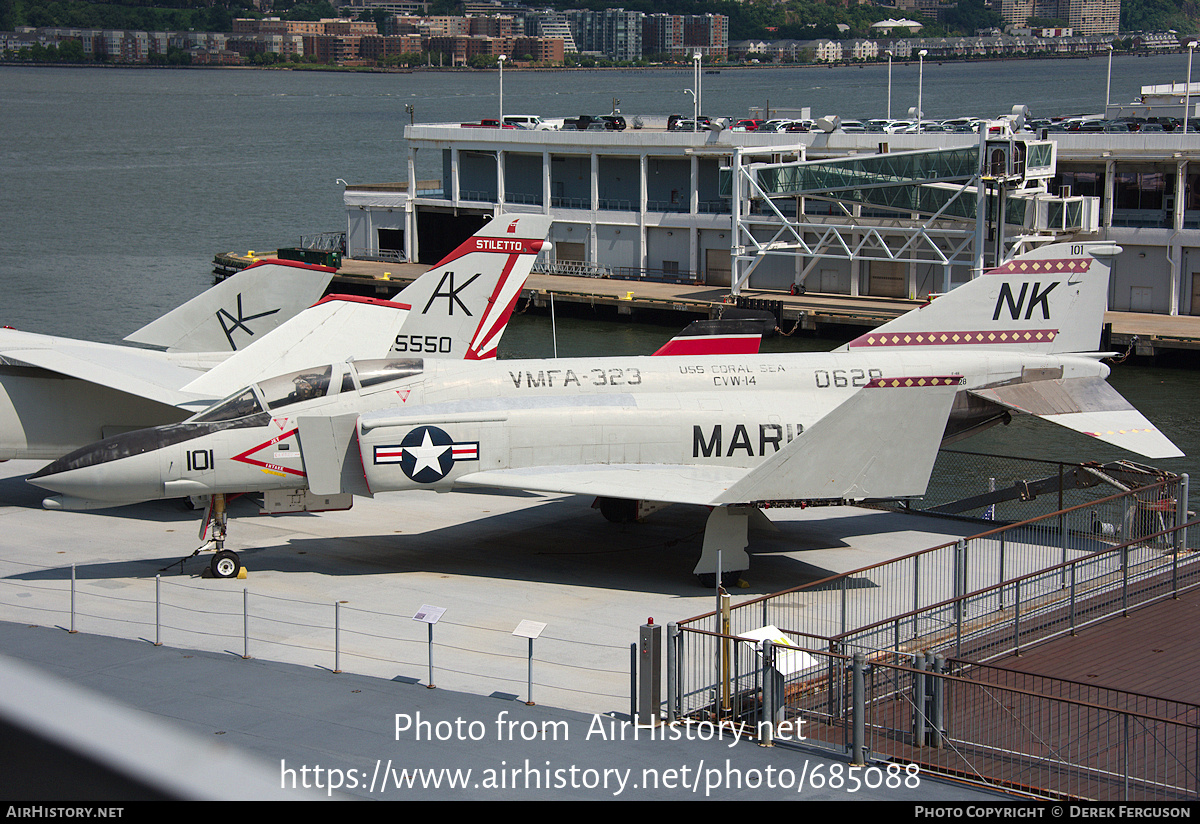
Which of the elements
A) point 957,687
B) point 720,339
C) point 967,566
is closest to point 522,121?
point 720,339

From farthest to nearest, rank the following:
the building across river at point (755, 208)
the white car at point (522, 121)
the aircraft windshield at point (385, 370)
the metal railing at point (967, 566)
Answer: the white car at point (522, 121) → the building across river at point (755, 208) → the aircraft windshield at point (385, 370) → the metal railing at point (967, 566)

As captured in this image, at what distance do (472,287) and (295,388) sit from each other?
10614mm

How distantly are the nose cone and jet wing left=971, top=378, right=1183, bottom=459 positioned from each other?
15.2m

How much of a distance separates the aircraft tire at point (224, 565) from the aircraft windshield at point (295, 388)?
2.66 m

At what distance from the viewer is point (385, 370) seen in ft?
72.2

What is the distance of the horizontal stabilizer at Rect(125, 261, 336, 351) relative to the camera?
102ft

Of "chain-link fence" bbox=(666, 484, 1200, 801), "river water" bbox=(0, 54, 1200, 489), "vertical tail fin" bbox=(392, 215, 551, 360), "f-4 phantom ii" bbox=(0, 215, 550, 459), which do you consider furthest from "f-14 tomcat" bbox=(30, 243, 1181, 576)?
"river water" bbox=(0, 54, 1200, 489)

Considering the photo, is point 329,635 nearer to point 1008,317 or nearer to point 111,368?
point 111,368

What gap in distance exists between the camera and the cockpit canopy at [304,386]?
823 inches

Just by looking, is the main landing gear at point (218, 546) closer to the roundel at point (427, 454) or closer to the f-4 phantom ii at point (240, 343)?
the roundel at point (427, 454)

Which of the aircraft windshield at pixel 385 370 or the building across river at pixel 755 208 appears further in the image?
the building across river at pixel 755 208

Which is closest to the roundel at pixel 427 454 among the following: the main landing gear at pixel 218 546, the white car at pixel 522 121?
the main landing gear at pixel 218 546

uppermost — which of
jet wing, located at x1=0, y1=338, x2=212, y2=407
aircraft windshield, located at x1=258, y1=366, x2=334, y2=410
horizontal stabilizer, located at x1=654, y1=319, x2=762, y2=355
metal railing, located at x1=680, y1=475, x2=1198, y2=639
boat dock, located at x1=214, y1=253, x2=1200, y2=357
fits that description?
horizontal stabilizer, located at x1=654, y1=319, x2=762, y2=355

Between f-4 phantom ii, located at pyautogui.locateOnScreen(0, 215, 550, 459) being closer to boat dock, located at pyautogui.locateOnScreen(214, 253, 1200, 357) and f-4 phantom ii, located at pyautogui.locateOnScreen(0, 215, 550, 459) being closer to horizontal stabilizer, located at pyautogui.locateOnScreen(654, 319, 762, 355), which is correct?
horizontal stabilizer, located at pyautogui.locateOnScreen(654, 319, 762, 355)
